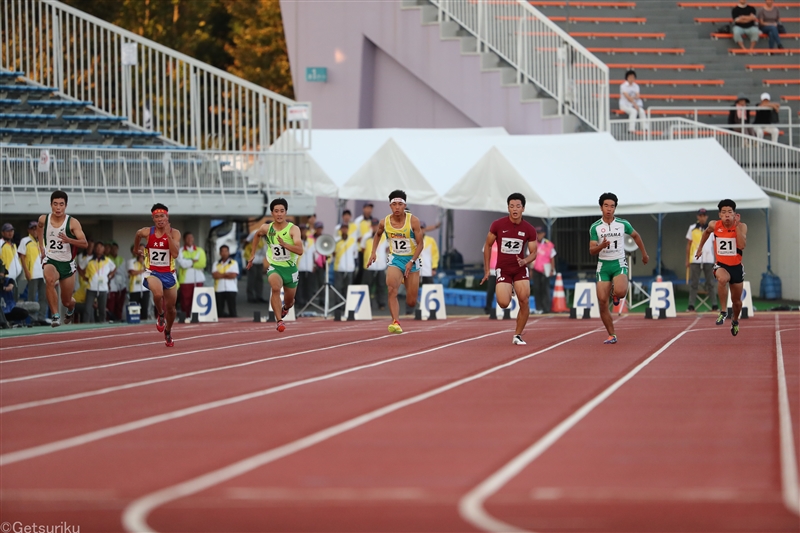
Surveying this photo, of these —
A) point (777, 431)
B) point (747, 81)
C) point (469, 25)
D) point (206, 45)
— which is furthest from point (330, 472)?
point (206, 45)

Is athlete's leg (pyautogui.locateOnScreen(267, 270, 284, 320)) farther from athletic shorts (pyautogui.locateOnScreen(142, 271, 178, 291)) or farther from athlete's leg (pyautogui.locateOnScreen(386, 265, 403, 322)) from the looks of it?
athletic shorts (pyautogui.locateOnScreen(142, 271, 178, 291))

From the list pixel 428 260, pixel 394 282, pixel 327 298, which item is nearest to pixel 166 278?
pixel 394 282

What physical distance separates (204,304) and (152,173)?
4672 millimetres

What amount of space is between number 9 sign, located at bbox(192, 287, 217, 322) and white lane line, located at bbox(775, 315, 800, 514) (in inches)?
565

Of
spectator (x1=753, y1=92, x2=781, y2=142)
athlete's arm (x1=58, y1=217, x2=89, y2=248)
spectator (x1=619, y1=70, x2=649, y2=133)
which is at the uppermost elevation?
spectator (x1=619, y1=70, x2=649, y2=133)

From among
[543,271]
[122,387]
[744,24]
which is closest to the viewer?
[122,387]

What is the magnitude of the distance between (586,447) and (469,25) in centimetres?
2941

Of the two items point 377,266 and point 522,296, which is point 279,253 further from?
point 377,266

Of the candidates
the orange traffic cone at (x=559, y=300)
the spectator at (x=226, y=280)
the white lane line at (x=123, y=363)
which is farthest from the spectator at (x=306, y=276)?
the white lane line at (x=123, y=363)

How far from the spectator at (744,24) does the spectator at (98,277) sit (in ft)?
74.9

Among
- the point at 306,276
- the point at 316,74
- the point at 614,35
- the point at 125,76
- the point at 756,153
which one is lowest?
the point at 306,276

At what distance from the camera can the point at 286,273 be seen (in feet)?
63.1

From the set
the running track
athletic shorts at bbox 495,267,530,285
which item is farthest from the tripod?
the running track

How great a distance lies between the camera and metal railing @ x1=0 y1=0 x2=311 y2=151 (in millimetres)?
31156
